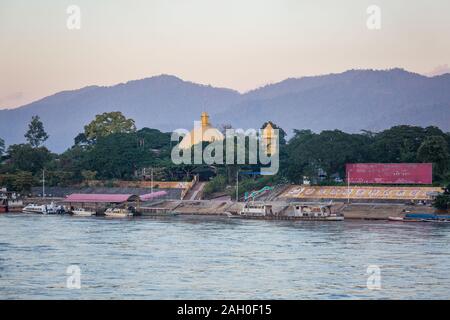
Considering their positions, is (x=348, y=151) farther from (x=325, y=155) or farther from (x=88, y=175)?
(x=88, y=175)

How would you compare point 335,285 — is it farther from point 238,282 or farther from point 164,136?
point 164,136

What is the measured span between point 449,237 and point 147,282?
73.5ft

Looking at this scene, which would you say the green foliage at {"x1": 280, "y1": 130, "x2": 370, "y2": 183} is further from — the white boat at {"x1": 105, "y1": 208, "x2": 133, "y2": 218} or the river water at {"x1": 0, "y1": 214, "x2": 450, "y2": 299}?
the river water at {"x1": 0, "y1": 214, "x2": 450, "y2": 299}

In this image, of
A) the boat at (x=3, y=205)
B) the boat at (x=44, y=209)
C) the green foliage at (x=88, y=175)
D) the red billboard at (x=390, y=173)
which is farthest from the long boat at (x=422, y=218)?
the green foliage at (x=88, y=175)

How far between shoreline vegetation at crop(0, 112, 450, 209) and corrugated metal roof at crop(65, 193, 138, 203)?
226 inches

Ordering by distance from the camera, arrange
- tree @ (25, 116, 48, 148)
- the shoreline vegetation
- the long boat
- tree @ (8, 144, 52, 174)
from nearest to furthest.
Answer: the long boat → the shoreline vegetation → tree @ (8, 144, 52, 174) → tree @ (25, 116, 48, 148)

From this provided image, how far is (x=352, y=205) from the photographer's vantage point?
74.0 m

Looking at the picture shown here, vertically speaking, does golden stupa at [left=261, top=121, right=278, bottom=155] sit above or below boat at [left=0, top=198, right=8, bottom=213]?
above

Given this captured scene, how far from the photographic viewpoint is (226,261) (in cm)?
4344

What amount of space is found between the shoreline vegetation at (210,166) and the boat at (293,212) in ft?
23.2

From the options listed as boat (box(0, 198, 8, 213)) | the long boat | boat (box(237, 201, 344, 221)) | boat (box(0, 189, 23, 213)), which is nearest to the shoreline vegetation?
boat (box(0, 189, 23, 213))

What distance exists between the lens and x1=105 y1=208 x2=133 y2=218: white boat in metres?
76.8

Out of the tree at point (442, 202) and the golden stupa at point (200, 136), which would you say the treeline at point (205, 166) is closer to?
the golden stupa at point (200, 136)
